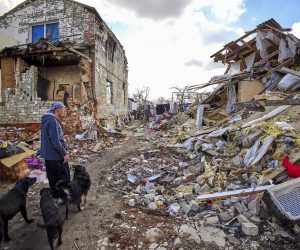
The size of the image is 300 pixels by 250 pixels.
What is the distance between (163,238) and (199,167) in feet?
8.75

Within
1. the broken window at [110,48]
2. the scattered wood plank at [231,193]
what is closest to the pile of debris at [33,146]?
the scattered wood plank at [231,193]

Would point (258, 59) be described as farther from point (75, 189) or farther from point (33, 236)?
point (33, 236)

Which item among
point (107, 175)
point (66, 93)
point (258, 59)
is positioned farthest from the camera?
point (258, 59)

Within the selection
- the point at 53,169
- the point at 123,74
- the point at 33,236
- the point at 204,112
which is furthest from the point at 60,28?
the point at 33,236

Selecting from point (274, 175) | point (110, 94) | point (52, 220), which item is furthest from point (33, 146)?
point (274, 175)

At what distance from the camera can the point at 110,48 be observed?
14.5m

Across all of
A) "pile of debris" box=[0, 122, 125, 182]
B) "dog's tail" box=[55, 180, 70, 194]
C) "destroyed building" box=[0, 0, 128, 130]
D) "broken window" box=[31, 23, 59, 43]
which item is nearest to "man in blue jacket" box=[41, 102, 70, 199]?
"dog's tail" box=[55, 180, 70, 194]

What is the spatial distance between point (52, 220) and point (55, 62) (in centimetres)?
987

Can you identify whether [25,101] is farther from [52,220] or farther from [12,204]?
[52,220]

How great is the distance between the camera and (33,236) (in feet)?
10.0

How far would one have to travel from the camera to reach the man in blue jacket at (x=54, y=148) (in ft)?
11.3

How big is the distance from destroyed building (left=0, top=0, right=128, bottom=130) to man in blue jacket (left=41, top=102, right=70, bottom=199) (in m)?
6.45

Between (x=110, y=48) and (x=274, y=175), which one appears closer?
(x=274, y=175)

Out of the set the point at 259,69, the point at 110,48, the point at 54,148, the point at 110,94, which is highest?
the point at 110,48
